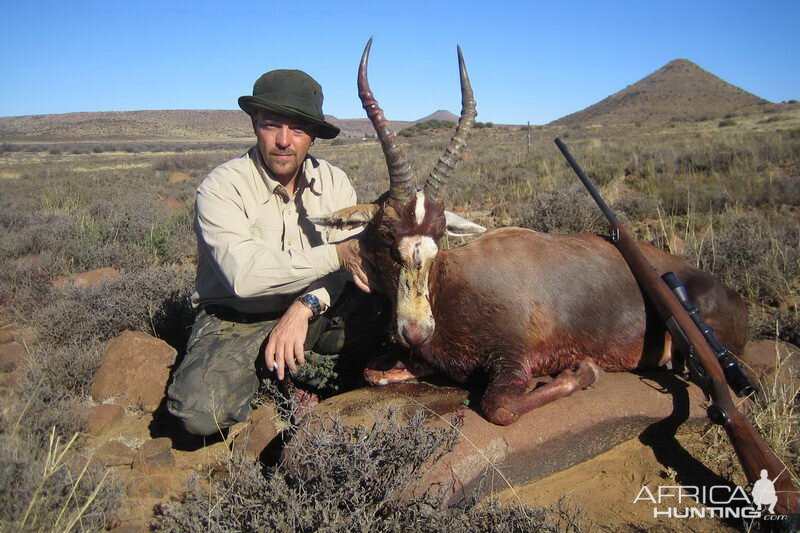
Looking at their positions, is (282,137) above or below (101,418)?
above

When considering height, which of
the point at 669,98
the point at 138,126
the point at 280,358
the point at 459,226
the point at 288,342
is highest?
the point at 669,98

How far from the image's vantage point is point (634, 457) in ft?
11.8

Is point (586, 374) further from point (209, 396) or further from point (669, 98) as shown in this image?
point (669, 98)

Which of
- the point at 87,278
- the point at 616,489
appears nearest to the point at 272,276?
the point at 616,489

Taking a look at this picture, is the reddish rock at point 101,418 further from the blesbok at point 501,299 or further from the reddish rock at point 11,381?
the blesbok at point 501,299

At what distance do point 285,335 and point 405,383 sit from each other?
1.09 meters

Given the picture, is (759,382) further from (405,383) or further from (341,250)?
(341,250)

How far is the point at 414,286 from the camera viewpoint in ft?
12.5

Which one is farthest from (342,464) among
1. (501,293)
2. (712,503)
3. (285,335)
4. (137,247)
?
(137,247)

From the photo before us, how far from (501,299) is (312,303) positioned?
1.55 meters

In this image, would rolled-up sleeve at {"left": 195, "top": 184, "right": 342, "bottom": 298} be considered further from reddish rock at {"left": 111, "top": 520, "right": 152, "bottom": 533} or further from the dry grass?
reddish rock at {"left": 111, "top": 520, "right": 152, "bottom": 533}

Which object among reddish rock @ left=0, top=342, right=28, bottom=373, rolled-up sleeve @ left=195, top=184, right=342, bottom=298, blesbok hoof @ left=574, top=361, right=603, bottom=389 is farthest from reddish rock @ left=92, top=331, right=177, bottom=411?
blesbok hoof @ left=574, top=361, right=603, bottom=389

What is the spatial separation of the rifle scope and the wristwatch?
9.52 ft

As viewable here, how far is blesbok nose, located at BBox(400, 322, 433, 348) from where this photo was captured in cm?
372
